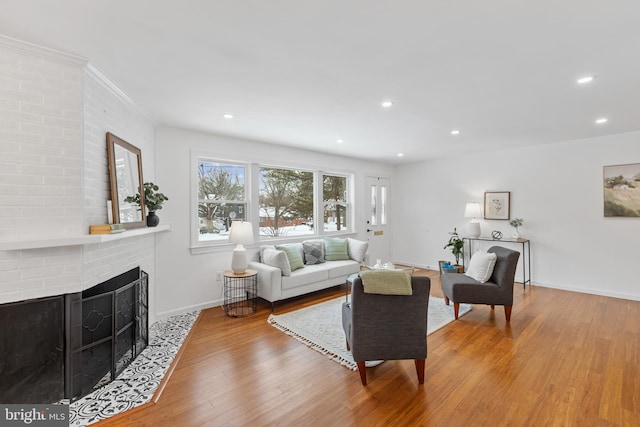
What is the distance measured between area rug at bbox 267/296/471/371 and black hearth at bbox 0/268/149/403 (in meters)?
1.64

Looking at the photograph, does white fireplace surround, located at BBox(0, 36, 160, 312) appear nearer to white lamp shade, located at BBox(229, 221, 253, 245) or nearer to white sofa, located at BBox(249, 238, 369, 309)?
white lamp shade, located at BBox(229, 221, 253, 245)

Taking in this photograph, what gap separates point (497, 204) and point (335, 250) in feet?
10.7

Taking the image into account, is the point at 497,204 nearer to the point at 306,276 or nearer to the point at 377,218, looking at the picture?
Answer: the point at 377,218

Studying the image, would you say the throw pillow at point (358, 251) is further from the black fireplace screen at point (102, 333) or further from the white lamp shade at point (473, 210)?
the black fireplace screen at point (102, 333)

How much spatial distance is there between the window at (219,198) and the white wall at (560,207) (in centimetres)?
434

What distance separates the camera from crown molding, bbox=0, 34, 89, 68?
1.85 metres

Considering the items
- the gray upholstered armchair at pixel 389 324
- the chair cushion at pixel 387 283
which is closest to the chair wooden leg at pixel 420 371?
the gray upholstered armchair at pixel 389 324

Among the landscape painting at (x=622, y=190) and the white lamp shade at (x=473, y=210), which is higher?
the landscape painting at (x=622, y=190)

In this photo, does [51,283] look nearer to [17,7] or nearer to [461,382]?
[17,7]

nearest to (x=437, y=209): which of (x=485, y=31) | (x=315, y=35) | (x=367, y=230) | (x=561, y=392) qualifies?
(x=367, y=230)

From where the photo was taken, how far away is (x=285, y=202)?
503cm

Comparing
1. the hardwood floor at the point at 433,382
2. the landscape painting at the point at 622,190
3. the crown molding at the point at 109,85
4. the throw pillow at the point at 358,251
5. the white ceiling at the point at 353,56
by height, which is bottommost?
the hardwood floor at the point at 433,382

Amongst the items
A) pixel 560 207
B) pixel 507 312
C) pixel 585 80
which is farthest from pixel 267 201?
pixel 560 207

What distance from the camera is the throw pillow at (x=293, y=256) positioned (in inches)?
168
